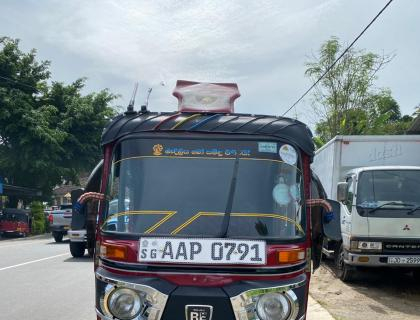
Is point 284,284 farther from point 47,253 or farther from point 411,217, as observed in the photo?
point 47,253

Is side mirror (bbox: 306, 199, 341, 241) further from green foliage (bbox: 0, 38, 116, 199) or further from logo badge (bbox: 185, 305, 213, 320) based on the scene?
green foliage (bbox: 0, 38, 116, 199)

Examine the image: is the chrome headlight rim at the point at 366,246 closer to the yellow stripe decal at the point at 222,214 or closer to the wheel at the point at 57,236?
the yellow stripe decal at the point at 222,214

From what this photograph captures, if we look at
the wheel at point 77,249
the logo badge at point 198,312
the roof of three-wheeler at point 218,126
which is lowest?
the wheel at point 77,249

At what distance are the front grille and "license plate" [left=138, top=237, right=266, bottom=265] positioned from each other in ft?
20.2

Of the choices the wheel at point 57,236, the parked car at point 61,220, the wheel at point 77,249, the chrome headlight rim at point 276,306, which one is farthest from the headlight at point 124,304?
the wheel at point 57,236

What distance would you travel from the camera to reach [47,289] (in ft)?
32.3

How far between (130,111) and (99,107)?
3279 centimetres

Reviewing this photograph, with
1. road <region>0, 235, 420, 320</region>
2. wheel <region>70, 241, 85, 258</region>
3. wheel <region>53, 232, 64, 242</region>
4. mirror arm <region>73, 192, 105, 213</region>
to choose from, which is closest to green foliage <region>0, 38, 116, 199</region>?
wheel <region>53, 232, 64, 242</region>

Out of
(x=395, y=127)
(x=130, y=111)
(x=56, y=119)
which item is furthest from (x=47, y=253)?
(x=395, y=127)

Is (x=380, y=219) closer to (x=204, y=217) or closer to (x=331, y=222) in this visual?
(x=331, y=222)

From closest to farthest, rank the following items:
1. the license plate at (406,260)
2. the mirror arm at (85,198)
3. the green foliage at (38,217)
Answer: the mirror arm at (85,198) → the license plate at (406,260) → the green foliage at (38,217)

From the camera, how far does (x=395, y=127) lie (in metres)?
40.2

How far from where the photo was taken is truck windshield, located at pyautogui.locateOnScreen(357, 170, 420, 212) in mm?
9453

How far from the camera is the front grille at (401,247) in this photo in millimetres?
9227
